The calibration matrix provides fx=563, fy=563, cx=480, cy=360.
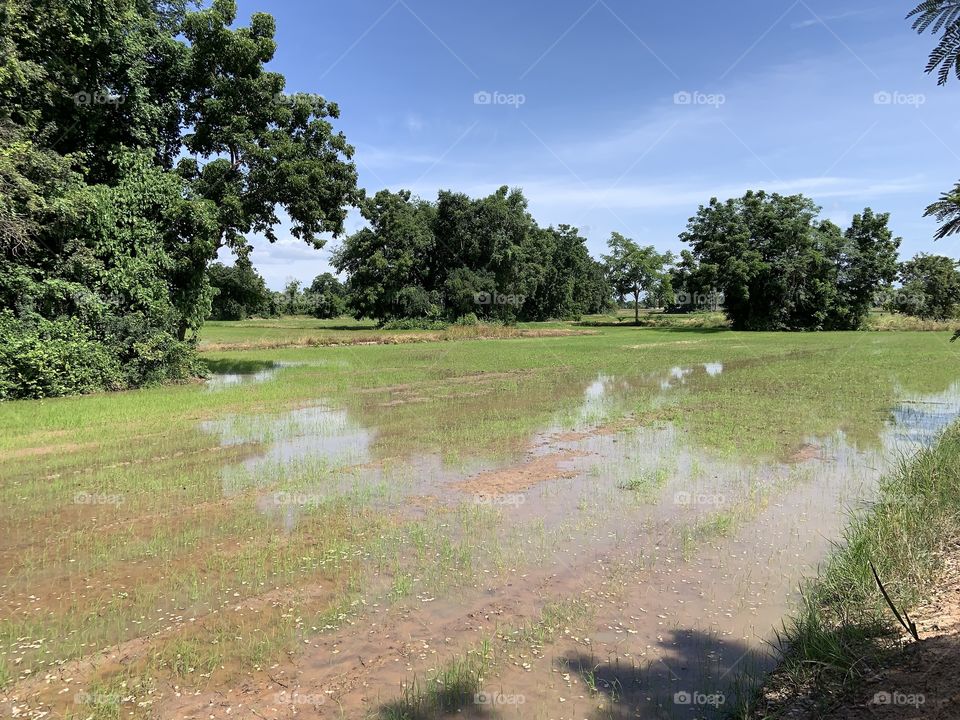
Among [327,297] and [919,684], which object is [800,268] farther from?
[327,297]

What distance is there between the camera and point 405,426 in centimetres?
1201

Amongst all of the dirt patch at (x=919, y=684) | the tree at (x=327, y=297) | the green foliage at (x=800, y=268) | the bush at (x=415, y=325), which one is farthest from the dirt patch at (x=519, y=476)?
the tree at (x=327, y=297)

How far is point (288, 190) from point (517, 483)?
51.5 ft

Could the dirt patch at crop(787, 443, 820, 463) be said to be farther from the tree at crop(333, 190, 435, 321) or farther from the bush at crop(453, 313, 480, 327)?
the tree at crop(333, 190, 435, 321)

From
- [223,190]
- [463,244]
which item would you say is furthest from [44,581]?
[463,244]

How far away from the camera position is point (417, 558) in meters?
5.43

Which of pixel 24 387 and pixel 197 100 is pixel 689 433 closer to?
pixel 24 387

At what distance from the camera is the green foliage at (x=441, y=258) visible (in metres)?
50.8

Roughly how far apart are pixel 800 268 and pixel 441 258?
105 feet

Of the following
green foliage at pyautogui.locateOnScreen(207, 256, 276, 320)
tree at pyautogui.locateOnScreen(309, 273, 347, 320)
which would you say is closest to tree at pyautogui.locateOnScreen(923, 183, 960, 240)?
green foliage at pyautogui.locateOnScreen(207, 256, 276, 320)

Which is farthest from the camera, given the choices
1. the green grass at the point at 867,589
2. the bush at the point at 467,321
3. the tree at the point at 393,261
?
the tree at the point at 393,261

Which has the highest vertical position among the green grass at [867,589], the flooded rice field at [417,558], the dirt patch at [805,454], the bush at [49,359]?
the bush at [49,359]

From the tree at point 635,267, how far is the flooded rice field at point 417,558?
5985 centimetres

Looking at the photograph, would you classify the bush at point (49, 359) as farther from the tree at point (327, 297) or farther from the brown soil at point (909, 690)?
the tree at point (327, 297)
